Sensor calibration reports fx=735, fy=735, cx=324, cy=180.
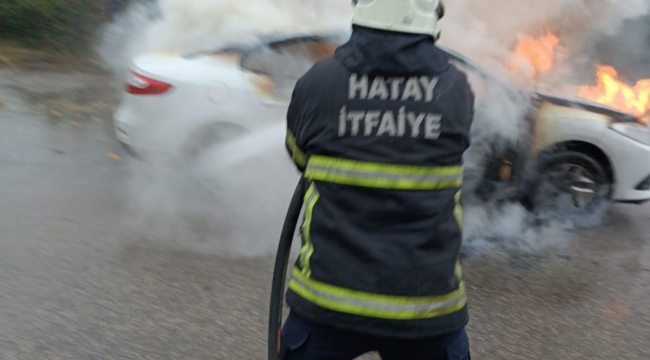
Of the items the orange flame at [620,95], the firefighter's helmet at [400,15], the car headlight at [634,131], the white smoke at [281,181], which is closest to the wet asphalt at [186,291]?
the white smoke at [281,181]

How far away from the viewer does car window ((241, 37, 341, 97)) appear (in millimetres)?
6023

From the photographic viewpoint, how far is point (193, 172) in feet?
19.9

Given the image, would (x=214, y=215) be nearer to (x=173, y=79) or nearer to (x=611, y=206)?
Answer: (x=173, y=79)

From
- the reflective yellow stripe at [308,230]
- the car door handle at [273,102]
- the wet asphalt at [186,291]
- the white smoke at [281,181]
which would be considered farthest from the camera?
the car door handle at [273,102]

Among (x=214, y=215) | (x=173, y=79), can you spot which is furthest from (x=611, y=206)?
(x=173, y=79)

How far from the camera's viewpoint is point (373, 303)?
186 cm

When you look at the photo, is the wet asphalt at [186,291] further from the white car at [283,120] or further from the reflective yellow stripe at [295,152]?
the reflective yellow stripe at [295,152]

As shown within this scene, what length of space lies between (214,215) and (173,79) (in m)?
1.15

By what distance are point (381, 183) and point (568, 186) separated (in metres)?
4.59

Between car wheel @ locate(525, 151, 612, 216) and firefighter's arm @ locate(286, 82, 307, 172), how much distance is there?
14.1 feet

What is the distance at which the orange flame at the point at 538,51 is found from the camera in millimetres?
7047

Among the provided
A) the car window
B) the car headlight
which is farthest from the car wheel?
the car window

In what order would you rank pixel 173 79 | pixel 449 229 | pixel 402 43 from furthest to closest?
pixel 173 79, pixel 449 229, pixel 402 43

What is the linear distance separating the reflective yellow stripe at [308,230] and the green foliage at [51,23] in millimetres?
13563
